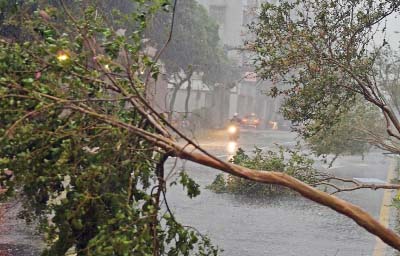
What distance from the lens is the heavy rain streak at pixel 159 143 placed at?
13.6 ft

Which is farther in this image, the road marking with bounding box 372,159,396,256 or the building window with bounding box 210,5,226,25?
the building window with bounding box 210,5,226,25

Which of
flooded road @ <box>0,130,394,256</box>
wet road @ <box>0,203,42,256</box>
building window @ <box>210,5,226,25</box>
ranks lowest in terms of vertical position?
wet road @ <box>0,203,42,256</box>

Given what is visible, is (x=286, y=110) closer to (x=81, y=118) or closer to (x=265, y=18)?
(x=265, y=18)

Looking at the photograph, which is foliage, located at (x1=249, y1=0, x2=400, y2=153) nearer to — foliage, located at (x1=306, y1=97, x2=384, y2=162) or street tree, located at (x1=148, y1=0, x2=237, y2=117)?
foliage, located at (x1=306, y1=97, x2=384, y2=162)

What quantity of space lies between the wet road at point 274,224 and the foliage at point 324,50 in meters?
2.97

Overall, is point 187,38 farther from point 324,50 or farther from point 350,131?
point 324,50

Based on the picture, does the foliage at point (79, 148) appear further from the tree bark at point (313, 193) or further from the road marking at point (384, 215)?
the road marking at point (384, 215)

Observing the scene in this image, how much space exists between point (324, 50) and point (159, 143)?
20.0 ft

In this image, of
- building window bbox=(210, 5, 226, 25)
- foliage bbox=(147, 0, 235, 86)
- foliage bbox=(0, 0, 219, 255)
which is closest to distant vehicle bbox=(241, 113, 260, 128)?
building window bbox=(210, 5, 226, 25)

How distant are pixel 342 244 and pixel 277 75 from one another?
4386mm

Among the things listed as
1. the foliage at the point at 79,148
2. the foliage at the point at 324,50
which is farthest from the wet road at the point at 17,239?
the foliage at the point at 79,148

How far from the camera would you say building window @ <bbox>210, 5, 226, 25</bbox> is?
168 feet

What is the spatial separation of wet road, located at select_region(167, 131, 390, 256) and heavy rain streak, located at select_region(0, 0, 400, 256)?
6 centimetres

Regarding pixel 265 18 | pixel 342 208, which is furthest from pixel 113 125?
pixel 265 18
